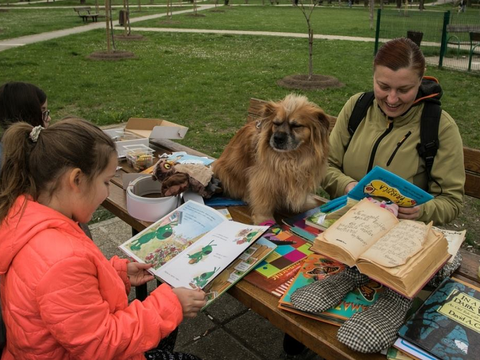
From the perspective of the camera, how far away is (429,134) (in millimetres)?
2484

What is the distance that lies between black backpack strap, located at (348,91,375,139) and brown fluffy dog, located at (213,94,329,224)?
279 mm

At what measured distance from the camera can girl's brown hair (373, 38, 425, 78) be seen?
2408 millimetres

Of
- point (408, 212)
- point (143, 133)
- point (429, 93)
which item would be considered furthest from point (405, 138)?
point (143, 133)

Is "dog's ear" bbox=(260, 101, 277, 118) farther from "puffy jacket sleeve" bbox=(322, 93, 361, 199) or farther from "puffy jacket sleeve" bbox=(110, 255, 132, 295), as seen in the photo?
"puffy jacket sleeve" bbox=(110, 255, 132, 295)

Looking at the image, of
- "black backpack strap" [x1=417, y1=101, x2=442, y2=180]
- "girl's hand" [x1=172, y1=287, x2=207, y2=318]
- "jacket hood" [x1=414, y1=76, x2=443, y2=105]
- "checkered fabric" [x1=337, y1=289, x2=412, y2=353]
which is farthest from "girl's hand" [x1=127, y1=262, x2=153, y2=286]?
"jacket hood" [x1=414, y1=76, x2=443, y2=105]

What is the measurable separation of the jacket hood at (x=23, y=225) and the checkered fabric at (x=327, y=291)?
84cm

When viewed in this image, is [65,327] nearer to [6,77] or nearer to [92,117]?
[92,117]

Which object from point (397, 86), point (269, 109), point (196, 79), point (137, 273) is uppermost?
point (397, 86)

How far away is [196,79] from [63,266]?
9506 mm

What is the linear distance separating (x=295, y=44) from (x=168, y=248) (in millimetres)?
15405

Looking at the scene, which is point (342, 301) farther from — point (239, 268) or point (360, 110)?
point (360, 110)

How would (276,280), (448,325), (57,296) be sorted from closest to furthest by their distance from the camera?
(57,296), (448,325), (276,280)

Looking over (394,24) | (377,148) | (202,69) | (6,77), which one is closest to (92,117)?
(6,77)

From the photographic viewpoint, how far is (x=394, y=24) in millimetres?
14102
